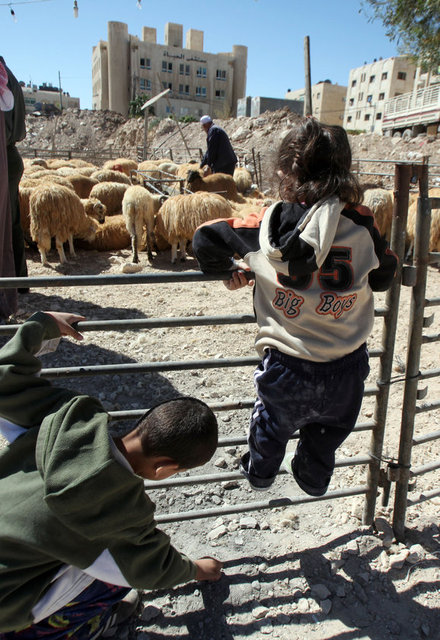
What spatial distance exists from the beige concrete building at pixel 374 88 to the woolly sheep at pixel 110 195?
5660 cm

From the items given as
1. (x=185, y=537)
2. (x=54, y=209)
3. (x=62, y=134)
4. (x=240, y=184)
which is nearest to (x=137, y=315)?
(x=54, y=209)

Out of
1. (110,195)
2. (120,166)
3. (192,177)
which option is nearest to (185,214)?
(192,177)

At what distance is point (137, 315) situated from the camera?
19.1ft

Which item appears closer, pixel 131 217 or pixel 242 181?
pixel 131 217

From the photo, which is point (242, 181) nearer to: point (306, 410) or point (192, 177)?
point (192, 177)

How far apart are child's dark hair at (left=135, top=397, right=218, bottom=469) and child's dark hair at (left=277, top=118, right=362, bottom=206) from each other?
80cm

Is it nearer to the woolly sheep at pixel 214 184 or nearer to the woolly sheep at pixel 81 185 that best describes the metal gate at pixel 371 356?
the woolly sheep at pixel 214 184

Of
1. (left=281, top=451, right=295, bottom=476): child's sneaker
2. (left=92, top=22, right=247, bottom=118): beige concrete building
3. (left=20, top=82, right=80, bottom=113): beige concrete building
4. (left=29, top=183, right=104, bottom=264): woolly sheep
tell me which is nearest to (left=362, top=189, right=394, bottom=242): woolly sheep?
(left=29, top=183, right=104, bottom=264): woolly sheep

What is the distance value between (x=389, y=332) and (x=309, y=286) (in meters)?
0.75

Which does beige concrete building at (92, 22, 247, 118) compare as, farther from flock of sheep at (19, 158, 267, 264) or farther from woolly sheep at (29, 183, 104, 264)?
woolly sheep at (29, 183, 104, 264)

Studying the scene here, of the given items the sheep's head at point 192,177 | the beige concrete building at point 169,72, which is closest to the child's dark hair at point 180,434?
the sheep's head at point 192,177

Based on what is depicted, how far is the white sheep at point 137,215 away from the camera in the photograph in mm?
8375

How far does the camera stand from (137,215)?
8383 mm

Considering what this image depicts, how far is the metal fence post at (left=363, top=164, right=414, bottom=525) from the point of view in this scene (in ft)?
6.30
